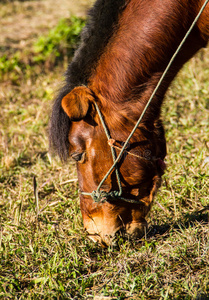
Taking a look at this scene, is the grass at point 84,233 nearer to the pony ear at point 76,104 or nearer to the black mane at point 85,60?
the black mane at point 85,60

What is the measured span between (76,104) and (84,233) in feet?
3.30

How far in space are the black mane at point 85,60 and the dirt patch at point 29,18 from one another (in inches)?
168

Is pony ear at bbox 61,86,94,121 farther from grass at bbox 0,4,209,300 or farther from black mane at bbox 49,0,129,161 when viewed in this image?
grass at bbox 0,4,209,300

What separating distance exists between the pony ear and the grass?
44cm

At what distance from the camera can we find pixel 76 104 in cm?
211

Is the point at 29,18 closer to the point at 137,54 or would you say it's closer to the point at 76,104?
the point at 137,54

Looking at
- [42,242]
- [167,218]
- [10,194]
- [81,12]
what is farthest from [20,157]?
[81,12]

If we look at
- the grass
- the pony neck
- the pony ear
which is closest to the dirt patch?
the grass

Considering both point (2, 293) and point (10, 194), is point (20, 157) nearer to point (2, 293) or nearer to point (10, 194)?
point (10, 194)

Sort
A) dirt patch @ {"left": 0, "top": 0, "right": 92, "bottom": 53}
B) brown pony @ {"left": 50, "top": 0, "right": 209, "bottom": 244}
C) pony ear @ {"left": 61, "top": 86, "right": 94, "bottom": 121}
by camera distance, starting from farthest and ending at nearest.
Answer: dirt patch @ {"left": 0, "top": 0, "right": 92, "bottom": 53}, brown pony @ {"left": 50, "top": 0, "right": 209, "bottom": 244}, pony ear @ {"left": 61, "top": 86, "right": 94, "bottom": 121}

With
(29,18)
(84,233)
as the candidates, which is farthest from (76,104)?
(29,18)

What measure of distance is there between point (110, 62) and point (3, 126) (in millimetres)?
2657

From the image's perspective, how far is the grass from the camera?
7.45 ft

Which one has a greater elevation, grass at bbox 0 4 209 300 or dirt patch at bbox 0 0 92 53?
dirt patch at bbox 0 0 92 53
